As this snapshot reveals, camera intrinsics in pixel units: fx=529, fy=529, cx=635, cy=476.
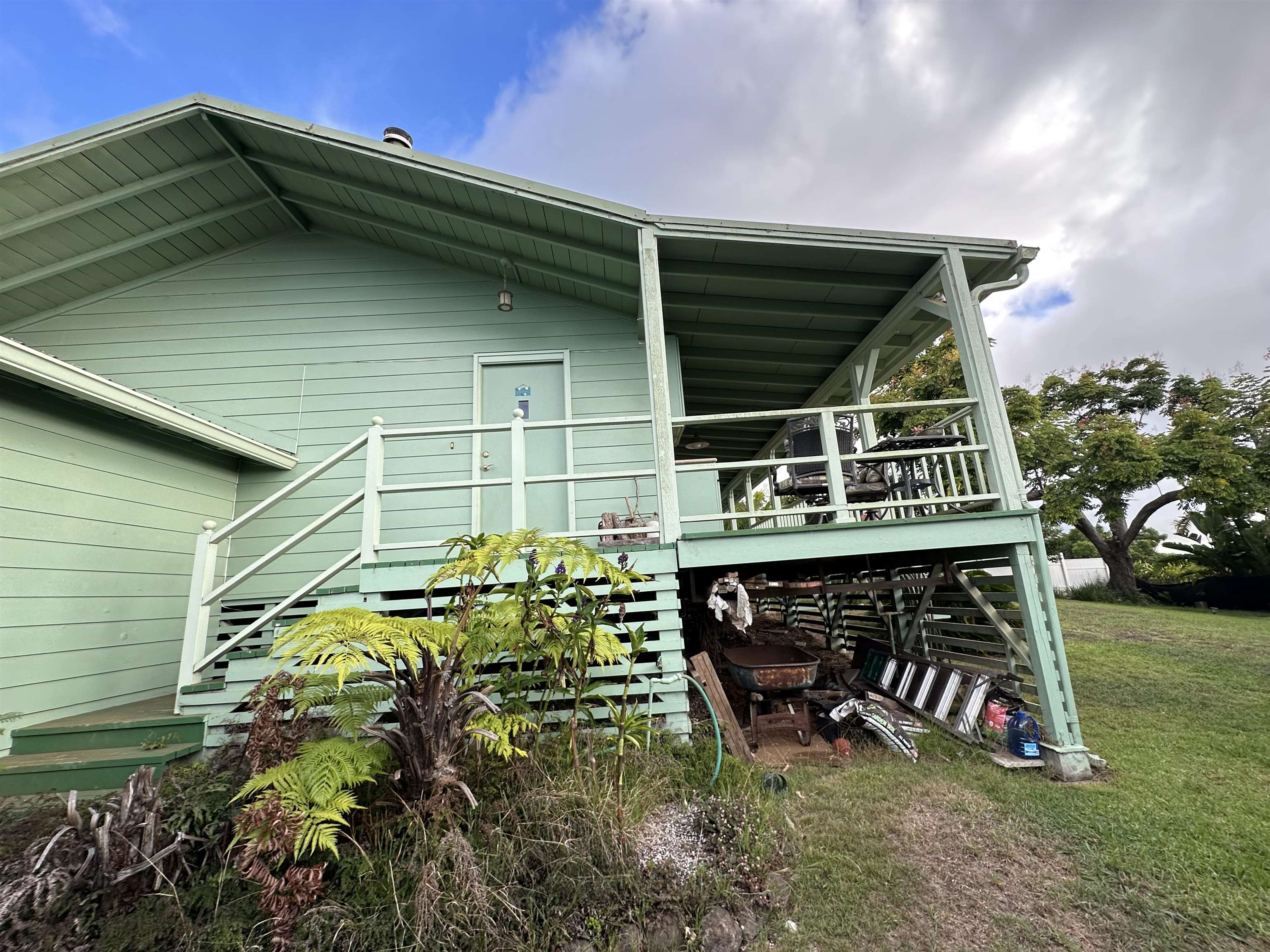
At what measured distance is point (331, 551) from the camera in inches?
200

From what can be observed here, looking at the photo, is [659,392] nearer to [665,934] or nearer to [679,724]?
[679,724]

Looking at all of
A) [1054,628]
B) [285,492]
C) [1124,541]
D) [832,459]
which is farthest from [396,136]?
[1124,541]

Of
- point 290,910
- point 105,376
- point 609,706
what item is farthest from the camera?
point 105,376

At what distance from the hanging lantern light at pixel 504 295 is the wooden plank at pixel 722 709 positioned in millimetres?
3804

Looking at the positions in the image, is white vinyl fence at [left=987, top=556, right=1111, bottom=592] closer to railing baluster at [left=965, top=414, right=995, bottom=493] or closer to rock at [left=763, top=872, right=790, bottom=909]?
railing baluster at [left=965, top=414, right=995, bottom=493]

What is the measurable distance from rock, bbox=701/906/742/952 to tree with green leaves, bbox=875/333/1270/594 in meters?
11.8

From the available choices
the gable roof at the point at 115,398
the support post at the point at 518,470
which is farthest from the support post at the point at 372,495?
the gable roof at the point at 115,398

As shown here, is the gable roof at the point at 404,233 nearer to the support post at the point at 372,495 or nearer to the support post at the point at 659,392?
the support post at the point at 659,392

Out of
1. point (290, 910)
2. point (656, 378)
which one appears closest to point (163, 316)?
point (656, 378)

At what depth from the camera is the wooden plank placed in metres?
3.60

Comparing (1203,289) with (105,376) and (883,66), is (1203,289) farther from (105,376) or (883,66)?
(105,376)

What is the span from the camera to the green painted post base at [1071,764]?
343 cm

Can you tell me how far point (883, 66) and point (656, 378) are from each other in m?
10.1

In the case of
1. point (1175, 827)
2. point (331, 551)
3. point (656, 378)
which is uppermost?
point (656, 378)
